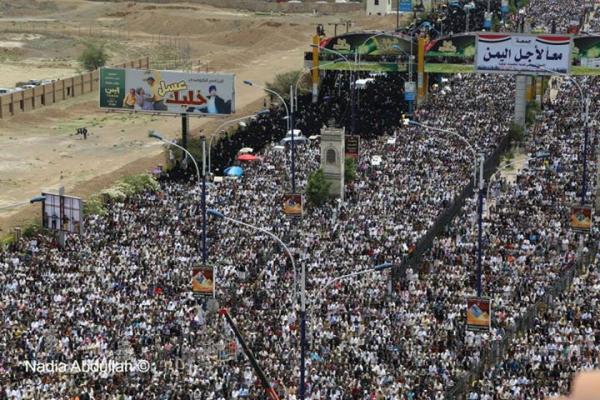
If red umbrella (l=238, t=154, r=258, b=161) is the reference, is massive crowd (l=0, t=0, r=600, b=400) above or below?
below

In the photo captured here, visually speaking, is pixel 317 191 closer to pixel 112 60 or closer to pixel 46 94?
pixel 46 94

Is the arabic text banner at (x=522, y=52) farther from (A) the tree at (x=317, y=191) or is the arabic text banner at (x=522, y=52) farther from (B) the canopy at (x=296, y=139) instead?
(A) the tree at (x=317, y=191)

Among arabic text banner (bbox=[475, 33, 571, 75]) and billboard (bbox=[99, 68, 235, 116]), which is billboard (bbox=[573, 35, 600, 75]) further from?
billboard (bbox=[99, 68, 235, 116])

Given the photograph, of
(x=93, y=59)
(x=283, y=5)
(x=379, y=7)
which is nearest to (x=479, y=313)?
(x=93, y=59)

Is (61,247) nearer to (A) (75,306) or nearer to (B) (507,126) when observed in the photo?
(A) (75,306)

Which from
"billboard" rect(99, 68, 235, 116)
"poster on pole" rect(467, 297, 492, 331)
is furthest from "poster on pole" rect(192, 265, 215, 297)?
"billboard" rect(99, 68, 235, 116)

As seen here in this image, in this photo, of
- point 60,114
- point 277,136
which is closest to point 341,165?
point 277,136

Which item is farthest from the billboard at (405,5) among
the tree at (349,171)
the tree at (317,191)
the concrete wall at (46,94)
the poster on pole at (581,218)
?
the poster on pole at (581,218)
